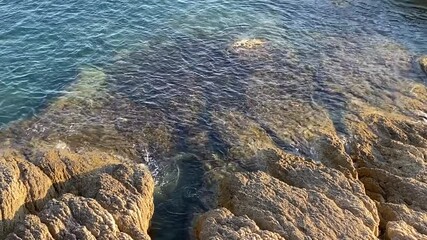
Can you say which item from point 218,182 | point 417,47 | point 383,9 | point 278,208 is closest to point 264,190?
point 278,208

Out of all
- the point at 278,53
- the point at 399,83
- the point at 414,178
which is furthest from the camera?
the point at 278,53

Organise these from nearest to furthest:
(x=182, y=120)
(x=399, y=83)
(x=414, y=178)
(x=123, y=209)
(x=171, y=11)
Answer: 1. (x=123, y=209)
2. (x=414, y=178)
3. (x=182, y=120)
4. (x=399, y=83)
5. (x=171, y=11)

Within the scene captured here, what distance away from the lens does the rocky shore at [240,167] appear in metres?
19.0

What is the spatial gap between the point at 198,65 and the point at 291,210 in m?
16.1

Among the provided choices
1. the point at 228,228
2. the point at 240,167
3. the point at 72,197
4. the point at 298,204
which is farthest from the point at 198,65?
the point at 228,228

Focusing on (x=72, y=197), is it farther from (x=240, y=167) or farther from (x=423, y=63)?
(x=423, y=63)

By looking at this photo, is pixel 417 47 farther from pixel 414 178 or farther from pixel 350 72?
pixel 414 178

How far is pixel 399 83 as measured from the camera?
31.0 m

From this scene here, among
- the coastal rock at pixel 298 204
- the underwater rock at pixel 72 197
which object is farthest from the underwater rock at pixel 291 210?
the underwater rock at pixel 72 197

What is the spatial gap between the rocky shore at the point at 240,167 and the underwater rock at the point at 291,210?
48 mm

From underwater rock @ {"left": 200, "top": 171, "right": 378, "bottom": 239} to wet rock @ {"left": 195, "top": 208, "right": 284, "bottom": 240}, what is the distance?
86 mm

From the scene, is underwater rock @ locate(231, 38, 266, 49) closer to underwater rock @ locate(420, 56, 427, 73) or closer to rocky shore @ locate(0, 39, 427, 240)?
rocky shore @ locate(0, 39, 427, 240)

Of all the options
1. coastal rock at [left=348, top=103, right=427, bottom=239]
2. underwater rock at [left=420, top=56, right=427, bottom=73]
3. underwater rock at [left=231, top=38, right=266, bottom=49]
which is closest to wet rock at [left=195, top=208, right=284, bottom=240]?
coastal rock at [left=348, top=103, right=427, bottom=239]

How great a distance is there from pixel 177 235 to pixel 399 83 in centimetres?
1901
